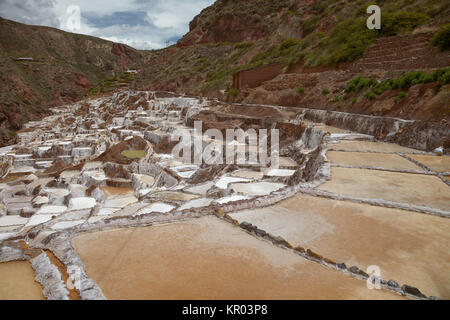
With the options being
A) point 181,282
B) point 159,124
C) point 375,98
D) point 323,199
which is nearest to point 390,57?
point 375,98

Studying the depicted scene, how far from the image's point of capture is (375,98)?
12047mm

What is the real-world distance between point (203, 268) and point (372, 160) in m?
6.35

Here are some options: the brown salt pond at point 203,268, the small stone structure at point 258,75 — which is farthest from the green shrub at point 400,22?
the brown salt pond at point 203,268

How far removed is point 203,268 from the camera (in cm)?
335

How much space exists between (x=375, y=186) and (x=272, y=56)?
77.7 feet

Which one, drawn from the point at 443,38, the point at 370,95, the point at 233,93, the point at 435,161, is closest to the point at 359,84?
the point at 370,95

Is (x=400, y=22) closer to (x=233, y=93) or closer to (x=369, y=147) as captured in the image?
(x=369, y=147)

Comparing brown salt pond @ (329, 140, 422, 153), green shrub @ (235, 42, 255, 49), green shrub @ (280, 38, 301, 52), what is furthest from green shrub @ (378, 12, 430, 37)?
green shrub @ (235, 42, 255, 49)

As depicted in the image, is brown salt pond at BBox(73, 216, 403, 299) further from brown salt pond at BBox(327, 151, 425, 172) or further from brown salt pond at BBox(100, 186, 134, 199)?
brown salt pond at BBox(100, 186, 134, 199)

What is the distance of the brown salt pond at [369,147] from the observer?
904 centimetres

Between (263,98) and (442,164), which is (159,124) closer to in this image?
(263,98)

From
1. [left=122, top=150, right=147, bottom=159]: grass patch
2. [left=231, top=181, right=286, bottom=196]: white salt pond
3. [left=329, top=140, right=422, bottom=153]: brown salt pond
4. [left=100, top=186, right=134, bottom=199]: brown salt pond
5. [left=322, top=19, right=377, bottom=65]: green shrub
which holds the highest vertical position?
[left=322, top=19, right=377, bottom=65]: green shrub

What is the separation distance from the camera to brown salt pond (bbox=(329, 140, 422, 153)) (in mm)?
9039

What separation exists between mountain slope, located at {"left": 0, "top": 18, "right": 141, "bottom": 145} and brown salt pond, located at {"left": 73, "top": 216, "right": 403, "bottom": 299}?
35.3 m
